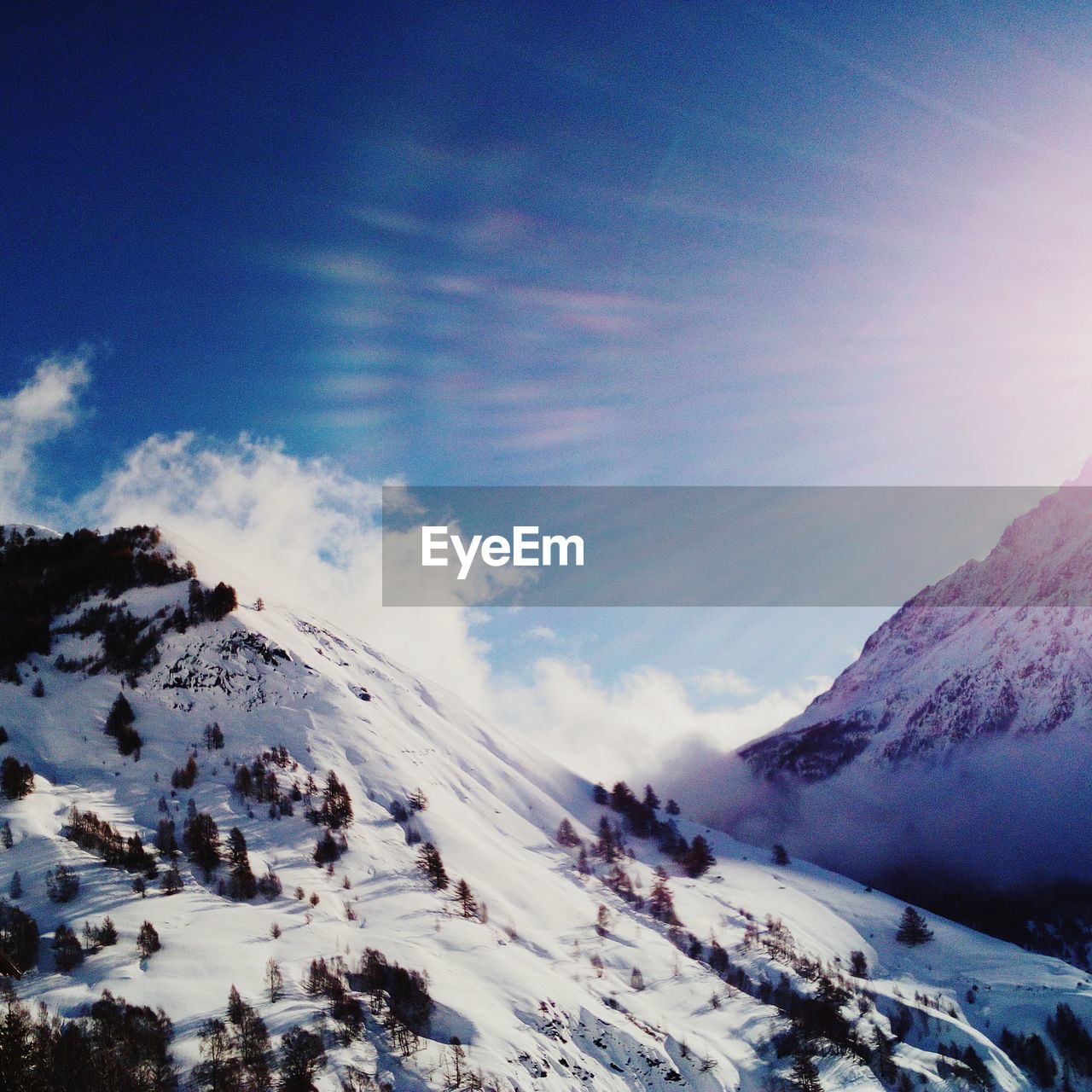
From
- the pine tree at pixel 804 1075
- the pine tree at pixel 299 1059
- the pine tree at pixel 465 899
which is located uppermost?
the pine tree at pixel 299 1059

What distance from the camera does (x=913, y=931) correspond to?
165m

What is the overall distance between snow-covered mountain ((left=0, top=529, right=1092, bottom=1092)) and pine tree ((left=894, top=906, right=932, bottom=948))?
193 centimetres

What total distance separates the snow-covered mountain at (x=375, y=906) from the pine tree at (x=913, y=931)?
1.93 metres

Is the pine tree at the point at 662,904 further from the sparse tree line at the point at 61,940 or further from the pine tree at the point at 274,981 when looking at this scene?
the sparse tree line at the point at 61,940

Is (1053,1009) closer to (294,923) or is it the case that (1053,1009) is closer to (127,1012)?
(294,923)

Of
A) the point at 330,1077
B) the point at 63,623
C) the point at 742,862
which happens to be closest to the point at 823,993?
the point at 742,862

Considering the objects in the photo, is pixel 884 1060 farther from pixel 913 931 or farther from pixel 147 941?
pixel 147 941

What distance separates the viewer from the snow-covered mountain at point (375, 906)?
65188 mm

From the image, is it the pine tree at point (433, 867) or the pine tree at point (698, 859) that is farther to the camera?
the pine tree at point (698, 859)

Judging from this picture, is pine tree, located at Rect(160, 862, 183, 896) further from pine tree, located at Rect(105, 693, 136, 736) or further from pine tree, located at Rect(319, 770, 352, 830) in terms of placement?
pine tree, located at Rect(105, 693, 136, 736)

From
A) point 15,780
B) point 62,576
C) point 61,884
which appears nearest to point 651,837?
point 15,780

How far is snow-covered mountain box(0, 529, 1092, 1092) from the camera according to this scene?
65.2m

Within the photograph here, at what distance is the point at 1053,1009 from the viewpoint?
141500 mm

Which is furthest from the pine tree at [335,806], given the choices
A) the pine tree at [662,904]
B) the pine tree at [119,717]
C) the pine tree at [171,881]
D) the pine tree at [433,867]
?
the pine tree at [662,904]
